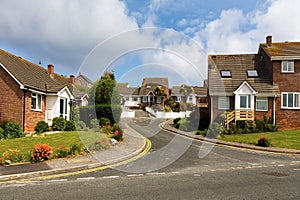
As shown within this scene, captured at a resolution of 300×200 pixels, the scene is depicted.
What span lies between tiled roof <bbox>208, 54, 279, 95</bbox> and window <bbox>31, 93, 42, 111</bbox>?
644 inches

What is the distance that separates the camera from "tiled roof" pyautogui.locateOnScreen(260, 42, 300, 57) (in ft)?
87.4

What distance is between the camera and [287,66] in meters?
26.1

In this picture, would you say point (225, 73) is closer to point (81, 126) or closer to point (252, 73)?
point (252, 73)

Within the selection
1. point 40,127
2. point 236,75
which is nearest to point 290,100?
point 236,75

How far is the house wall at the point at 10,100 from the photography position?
65.1 ft

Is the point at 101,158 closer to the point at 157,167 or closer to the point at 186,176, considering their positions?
the point at 157,167

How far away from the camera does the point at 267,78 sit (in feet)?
90.5

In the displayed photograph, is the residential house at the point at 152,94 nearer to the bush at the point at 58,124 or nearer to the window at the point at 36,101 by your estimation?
the window at the point at 36,101

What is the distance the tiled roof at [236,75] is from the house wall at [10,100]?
1770cm

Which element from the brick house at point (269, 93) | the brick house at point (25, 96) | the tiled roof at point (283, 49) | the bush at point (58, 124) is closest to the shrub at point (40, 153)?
the brick house at point (25, 96)

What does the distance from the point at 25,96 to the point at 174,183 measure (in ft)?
53.2

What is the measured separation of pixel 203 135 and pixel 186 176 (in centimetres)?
1429

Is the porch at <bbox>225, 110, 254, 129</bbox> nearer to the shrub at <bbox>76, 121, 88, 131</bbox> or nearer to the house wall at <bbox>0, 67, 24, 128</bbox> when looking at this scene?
the shrub at <bbox>76, 121, 88, 131</bbox>

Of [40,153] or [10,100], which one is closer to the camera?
[40,153]
